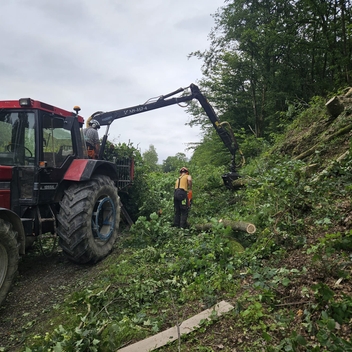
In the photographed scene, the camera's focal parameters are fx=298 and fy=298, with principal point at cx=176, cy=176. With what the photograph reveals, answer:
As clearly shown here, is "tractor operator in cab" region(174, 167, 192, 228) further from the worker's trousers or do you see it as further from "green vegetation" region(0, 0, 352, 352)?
"green vegetation" region(0, 0, 352, 352)

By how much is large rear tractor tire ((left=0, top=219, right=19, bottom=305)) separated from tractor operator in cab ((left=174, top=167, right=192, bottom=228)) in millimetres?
3786

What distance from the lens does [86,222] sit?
4531mm

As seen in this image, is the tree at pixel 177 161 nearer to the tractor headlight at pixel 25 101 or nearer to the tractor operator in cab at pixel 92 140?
the tractor operator in cab at pixel 92 140

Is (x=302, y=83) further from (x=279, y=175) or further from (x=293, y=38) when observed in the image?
(x=279, y=175)

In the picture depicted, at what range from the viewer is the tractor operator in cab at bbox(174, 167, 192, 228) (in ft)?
22.2

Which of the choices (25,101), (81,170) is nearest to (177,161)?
(81,170)

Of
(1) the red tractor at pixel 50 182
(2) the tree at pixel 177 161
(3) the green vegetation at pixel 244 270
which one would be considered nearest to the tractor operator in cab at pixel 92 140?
(3) the green vegetation at pixel 244 270

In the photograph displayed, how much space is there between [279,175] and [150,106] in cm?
411

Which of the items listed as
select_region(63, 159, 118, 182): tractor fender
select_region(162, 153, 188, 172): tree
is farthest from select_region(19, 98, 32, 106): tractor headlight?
select_region(162, 153, 188, 172): tree

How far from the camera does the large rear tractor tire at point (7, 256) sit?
342cm

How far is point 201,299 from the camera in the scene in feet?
10.6

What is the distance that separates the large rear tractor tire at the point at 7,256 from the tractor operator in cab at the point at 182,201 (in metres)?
3.79

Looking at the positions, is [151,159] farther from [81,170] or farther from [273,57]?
[81,170]

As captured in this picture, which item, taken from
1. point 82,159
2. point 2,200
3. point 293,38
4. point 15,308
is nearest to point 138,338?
point 15,308
